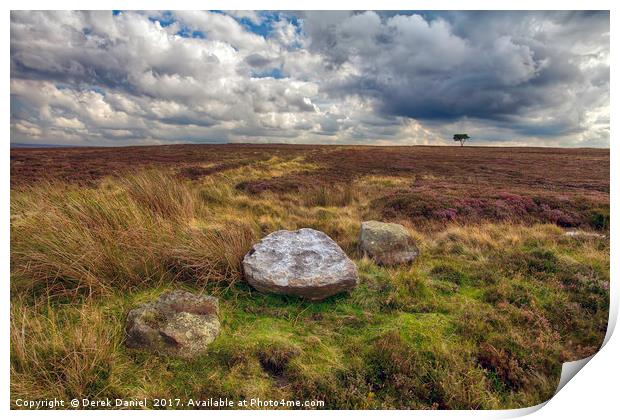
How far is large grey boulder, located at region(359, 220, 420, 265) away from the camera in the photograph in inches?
240

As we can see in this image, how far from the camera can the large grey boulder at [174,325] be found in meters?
3.31

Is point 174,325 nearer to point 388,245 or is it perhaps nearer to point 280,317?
point 280,317

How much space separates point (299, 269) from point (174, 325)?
1.69 m

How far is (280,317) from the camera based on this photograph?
4094 mm

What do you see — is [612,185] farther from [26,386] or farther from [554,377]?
[26,386]

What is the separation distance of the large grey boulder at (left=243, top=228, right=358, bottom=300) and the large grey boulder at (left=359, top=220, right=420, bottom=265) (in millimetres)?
1348

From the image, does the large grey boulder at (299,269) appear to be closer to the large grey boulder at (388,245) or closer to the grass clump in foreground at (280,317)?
the grass clump in foreground at (280,317)

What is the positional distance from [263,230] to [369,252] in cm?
251

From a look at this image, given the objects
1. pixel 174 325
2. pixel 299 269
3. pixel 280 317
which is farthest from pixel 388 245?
pixel 174 325

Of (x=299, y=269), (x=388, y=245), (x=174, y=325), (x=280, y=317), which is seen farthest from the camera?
(x=388, y=245)

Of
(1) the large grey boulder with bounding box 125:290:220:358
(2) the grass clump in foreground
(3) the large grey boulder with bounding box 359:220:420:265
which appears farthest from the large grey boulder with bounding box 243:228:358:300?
(3) the large grey boulder with bounding box 359:220:420:265

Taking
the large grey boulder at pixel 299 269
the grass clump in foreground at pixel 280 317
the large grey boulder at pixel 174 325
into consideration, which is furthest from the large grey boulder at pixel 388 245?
the large grey boulder at pixel 174 325

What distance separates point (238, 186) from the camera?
47.9ft

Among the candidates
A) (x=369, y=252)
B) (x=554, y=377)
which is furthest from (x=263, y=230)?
(x=554, y=377)
